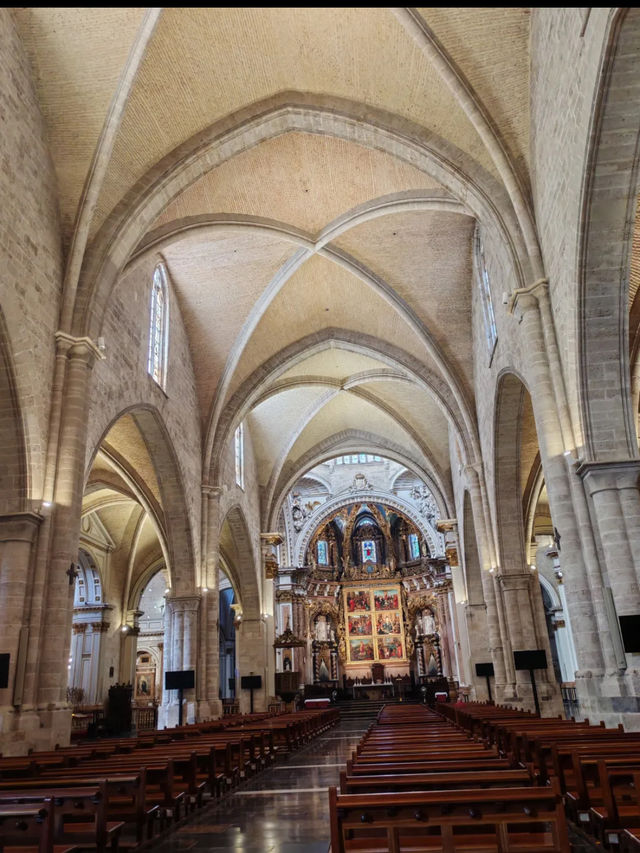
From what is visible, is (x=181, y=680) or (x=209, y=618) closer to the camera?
(x=181, y=680)

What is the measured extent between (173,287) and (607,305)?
A: 13.1 m

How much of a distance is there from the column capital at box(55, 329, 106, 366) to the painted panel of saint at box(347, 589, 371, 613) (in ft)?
102

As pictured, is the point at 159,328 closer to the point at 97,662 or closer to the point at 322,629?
the point at 97,662

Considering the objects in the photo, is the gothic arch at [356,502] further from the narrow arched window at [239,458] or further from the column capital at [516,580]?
the column capital at [516,580]

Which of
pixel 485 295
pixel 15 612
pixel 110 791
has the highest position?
pixel 485 295

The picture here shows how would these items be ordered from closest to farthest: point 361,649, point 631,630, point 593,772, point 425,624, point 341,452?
1. point 593,772
2. point 631,630
3. point 341,452
4. point 425,624
5. point 361,649

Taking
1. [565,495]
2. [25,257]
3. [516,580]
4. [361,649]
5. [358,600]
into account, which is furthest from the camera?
[358,600]

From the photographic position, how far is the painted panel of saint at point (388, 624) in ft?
132

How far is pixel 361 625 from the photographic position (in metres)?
40.5

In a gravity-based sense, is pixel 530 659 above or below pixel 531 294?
below

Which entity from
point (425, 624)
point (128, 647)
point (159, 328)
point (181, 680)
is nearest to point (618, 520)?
point (181, 680)

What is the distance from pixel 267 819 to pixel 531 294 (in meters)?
8.86

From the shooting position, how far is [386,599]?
133 feet

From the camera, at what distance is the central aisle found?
224 inches
